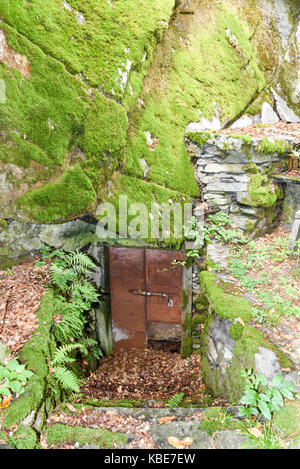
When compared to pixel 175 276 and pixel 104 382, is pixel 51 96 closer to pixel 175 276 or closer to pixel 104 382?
pixel 175 276

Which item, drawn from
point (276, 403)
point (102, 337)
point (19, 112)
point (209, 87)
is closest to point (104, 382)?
point (102, 337)

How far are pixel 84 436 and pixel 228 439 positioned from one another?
4.48ft

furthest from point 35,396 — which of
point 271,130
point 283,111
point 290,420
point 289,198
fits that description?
point 283,111

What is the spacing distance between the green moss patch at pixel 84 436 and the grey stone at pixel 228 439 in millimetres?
884

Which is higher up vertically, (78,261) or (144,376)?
(78,261)

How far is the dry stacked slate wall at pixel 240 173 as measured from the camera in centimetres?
457

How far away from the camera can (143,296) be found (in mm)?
5785

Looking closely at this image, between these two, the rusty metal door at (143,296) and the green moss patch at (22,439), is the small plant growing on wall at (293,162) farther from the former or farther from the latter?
the green moss patch at (22,439)

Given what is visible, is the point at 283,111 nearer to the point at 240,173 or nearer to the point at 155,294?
the point at 240,173

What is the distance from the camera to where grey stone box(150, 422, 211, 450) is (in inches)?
96.0

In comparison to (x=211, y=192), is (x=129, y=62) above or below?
above

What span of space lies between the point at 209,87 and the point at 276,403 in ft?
18.2

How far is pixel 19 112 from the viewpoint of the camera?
3324 millimetres

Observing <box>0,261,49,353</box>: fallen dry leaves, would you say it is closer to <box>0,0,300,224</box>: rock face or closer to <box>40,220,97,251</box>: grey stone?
<box>40,220,97,251</box>: grey stone
